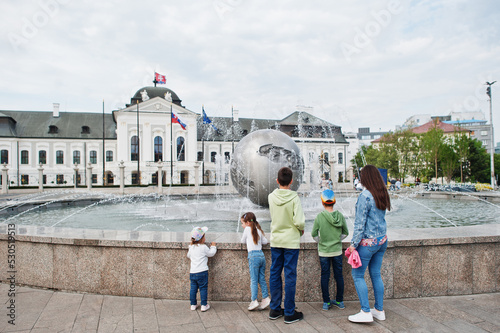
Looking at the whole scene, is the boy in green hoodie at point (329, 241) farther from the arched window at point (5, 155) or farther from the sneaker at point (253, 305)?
the arched window at point (5, 155)

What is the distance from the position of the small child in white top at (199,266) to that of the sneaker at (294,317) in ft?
3.39

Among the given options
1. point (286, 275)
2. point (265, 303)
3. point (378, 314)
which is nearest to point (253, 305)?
point (265, 303)

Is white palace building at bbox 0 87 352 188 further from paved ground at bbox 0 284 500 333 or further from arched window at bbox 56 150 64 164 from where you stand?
paved ground at bbox 0 284 500 333

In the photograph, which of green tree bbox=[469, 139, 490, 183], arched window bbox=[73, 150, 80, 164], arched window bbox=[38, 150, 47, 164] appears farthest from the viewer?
arched window bbox=[73, 150, 80, 164]

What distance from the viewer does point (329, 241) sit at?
14.3ft

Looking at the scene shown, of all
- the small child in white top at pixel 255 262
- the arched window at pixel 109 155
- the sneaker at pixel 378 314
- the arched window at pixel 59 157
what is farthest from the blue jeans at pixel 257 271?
the arched window at pixel 59 157

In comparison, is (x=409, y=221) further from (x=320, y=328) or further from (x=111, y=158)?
(x=111, y=158)

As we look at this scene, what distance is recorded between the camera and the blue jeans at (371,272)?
156 inches

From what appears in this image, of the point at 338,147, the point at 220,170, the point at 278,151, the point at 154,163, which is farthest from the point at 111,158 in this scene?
the point at 278,151

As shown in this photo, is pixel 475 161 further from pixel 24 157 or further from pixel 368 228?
pixel 24 157

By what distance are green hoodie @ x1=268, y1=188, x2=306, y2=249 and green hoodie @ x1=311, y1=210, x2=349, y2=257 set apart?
0.99ft

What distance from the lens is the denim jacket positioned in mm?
3926

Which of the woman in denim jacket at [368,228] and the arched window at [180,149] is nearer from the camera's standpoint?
the woman in denim jacket at [368,228]

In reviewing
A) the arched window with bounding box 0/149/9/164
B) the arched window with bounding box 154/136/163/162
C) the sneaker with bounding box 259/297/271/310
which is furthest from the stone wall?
the arched window with bounding box 0/149/9/164
